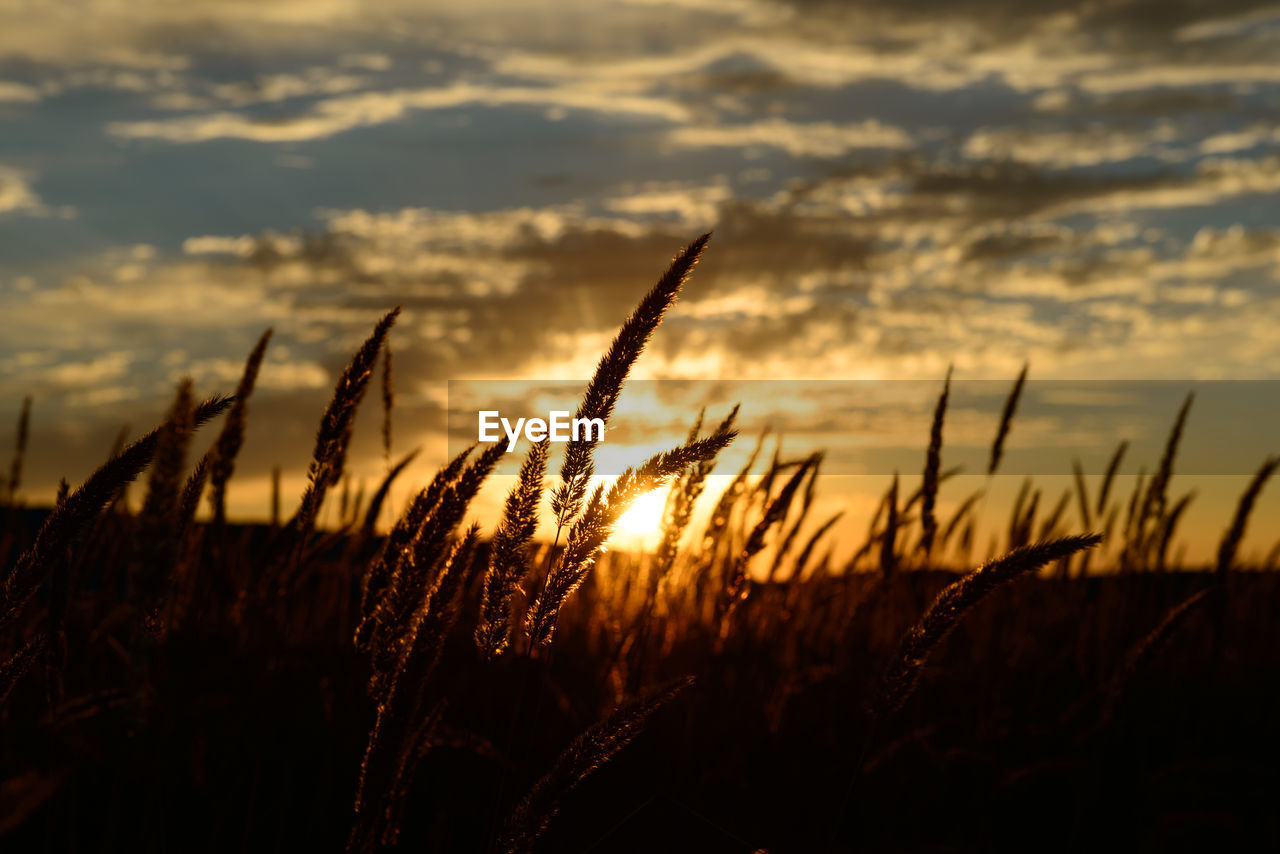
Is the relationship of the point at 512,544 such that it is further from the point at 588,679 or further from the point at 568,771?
the point at 588,679

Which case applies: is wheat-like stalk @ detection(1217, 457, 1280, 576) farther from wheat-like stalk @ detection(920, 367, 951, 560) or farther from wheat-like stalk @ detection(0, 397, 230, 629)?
wheat-like stalk @ detection(0, 397, 230, 629)

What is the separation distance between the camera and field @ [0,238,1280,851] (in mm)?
1204

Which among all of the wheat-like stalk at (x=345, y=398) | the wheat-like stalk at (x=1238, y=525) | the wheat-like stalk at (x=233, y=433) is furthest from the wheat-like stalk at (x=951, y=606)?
the wheat-like stalk at (x=1238, y=525)

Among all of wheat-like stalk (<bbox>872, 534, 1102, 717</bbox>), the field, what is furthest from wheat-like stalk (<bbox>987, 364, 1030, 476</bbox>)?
wheat-like stalk (<bbox>872, 534, 1102, 717</bbox>)

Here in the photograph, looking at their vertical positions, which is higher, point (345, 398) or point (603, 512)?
point (345, 398)

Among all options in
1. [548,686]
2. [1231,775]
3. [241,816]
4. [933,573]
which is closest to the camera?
[241,816]

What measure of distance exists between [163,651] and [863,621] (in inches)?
113

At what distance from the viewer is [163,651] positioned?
Result: 2.47 m

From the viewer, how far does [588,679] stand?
3.98 m

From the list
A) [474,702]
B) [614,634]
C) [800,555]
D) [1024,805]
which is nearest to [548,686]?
[474,702]

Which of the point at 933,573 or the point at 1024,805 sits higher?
the point at 933,573

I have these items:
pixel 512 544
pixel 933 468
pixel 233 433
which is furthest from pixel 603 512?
pixel 933 468

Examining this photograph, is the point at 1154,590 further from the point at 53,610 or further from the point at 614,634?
the point at 53,610

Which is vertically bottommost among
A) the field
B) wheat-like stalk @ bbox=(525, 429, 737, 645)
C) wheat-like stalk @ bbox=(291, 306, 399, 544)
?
the field
